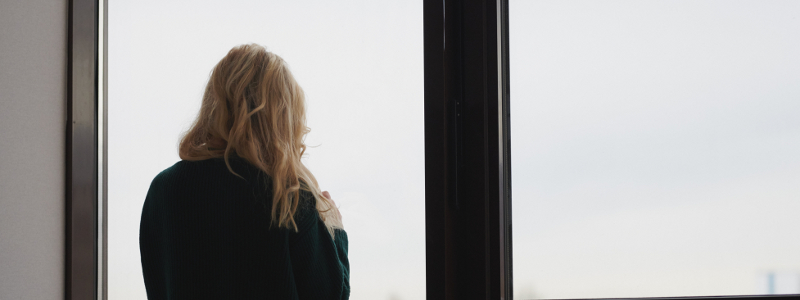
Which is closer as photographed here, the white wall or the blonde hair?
the blonde hair

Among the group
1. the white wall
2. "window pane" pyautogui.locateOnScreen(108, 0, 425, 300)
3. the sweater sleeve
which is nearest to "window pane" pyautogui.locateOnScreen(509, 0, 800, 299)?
"window pane" pyautogui.locateOnScreen(108, 0, 425, 300)

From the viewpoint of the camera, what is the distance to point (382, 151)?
44.3 inches

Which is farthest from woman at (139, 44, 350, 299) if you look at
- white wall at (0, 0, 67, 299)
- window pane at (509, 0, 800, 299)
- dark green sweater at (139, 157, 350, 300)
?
window pane at (509, 0, 800, 299)

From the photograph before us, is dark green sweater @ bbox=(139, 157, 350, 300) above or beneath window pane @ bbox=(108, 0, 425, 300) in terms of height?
beneath

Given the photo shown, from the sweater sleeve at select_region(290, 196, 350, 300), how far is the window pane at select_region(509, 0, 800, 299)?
519 millimetres

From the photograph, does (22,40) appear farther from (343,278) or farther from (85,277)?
(343,278)

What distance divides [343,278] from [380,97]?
0.47 m

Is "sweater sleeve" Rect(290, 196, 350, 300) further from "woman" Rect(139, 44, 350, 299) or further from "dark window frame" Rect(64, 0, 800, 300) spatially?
"dark window frame" Rect(64, 0, 800, 300)

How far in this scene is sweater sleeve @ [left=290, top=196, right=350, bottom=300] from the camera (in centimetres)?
82

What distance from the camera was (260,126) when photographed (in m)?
0.84

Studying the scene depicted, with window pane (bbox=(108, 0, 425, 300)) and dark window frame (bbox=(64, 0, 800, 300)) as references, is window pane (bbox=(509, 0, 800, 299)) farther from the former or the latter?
window pane (bbox=(108, 0, 425, 300))

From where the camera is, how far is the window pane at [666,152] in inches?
42.3

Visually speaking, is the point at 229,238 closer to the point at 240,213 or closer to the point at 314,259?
the point at 240,213

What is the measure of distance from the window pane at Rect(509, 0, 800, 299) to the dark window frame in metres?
0.09
